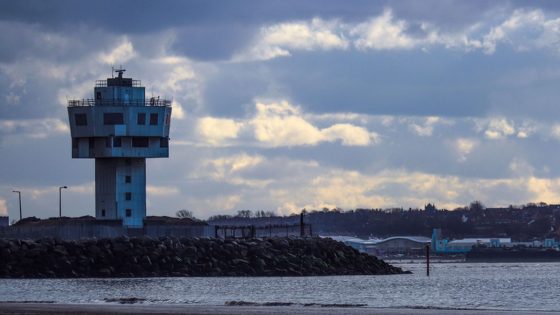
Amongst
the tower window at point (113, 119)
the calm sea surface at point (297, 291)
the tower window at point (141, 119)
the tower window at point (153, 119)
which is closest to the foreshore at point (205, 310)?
the calm sea surface at point (297, 291)

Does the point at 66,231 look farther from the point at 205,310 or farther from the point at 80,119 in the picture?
the point at 205,310

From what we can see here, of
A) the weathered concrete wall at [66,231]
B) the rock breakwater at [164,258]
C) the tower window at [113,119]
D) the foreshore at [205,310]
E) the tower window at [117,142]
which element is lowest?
the foreshore at [205,310]

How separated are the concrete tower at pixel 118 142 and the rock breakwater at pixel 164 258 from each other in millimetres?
7854

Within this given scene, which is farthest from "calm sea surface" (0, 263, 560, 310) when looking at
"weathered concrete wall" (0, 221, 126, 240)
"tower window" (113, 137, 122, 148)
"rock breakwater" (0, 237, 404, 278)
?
"tower window" (113, 137, 122, 148)

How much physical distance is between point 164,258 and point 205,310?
109 ft

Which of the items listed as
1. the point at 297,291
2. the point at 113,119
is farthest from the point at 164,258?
the point at 297,291

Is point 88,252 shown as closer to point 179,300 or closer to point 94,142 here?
point 94,142

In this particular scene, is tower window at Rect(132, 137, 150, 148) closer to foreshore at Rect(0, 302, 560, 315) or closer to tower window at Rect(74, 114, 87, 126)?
→ tower window at Rect(74, 114, 87, 126)

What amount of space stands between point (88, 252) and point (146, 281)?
246 inches

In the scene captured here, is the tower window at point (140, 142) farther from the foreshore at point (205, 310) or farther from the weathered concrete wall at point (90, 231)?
the foreshore at point (205, 310)

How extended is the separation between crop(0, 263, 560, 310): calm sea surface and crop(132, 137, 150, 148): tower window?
15174 mm

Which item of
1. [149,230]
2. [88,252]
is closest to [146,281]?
[88,252]

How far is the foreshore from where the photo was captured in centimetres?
5138

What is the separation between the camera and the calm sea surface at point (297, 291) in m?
62.4
